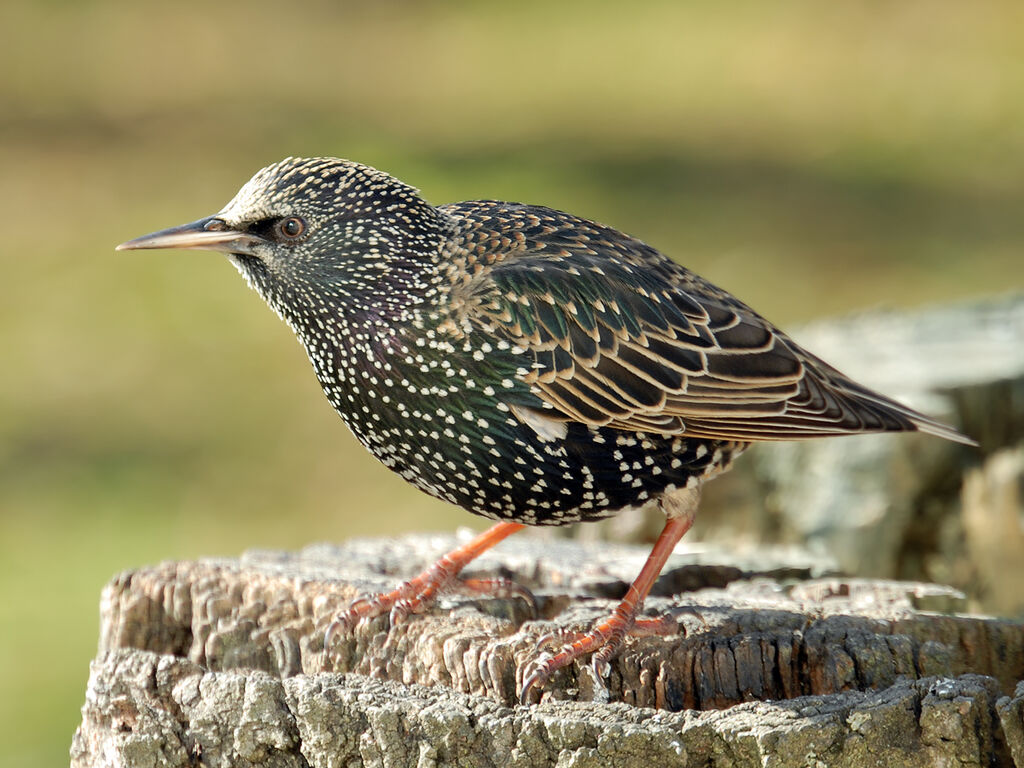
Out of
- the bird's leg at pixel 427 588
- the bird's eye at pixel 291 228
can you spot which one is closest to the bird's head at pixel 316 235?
the bird's eye at pixel 291 228

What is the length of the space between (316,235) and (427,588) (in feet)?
3.52

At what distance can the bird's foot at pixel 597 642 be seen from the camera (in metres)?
3.38

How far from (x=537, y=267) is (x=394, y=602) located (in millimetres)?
1040

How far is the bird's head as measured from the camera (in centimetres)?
378

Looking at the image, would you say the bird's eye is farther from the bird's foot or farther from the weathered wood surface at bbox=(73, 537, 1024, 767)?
the bird's foot

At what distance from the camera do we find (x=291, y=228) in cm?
382

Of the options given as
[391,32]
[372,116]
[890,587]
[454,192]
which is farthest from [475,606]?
[391,32]

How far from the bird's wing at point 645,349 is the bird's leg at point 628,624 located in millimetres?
293

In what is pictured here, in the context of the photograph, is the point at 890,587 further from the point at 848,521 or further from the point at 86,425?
the point at 86,425

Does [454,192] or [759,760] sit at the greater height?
[454,192]

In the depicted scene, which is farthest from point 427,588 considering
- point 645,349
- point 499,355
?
point 645,349

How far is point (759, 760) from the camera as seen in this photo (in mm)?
3061

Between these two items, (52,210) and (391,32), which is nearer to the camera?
(52,210)

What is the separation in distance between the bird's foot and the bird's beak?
4.54 feet
